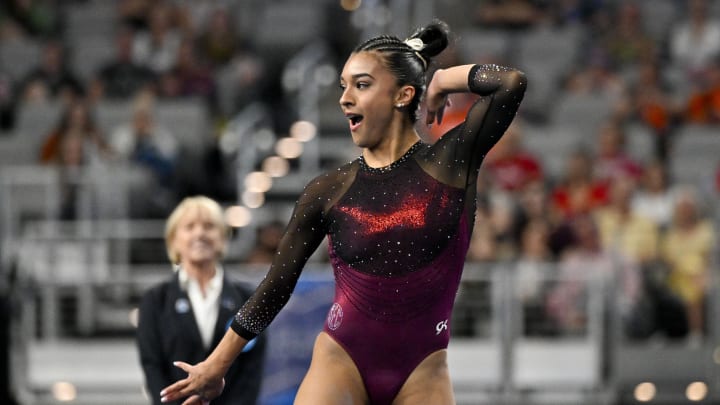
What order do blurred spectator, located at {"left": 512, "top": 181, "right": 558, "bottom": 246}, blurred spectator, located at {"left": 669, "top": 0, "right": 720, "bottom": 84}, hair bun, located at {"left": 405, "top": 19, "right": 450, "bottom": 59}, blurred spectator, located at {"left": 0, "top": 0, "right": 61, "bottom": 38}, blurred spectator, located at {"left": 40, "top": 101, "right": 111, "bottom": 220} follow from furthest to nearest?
blurred spectator, located at {"left": 0, "top": 0, "right": 61, "bottom": 38} → blurred spectator, located at {"left": 669, "top": 0, "right": 720, "bottom": 84} → blurred spectator, located at {"left": 40, "top": 101, "right": 111, "bottom": 220} → blurred spectator, located at {"left": 512, "top": 181, "right": 558, "bottom": 246} → hair bun, located at {"left": 405, "top": 19, "right": 450, "bottom": 59}

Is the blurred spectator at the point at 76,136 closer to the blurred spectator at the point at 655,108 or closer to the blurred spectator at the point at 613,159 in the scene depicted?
the blurred spectator at the point at 613,159

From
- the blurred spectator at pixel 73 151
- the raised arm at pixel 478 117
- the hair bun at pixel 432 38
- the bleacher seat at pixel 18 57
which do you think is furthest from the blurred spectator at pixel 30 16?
the raised arm at pixel 478 117

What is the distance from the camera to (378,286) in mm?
3918

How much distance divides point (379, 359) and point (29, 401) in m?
5.69

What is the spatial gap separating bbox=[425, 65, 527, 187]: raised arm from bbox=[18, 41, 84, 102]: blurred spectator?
8371 mm

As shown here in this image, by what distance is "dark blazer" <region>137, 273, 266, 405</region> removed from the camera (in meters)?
5.36

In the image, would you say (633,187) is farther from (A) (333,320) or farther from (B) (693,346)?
(A) (333,320)

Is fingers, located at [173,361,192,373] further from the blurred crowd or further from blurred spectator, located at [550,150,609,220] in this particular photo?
blurred spectator, located at [550,150,609,220]

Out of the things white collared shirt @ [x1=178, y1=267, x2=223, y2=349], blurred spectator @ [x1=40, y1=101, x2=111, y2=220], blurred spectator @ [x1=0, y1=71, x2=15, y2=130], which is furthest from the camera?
blurred spectator @ [x1=0, y1=71, x2=15, y2=130]

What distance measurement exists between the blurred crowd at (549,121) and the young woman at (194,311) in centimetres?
394

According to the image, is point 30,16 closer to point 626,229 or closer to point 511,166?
point 511,166

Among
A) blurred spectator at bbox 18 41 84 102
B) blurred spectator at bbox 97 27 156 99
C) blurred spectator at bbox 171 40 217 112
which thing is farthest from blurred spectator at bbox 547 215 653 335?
blurred spectator at bbox 18 41 84 102

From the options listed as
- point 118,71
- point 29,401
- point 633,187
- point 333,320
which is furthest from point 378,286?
point 118,71

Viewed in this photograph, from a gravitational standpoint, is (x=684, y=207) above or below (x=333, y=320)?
below
